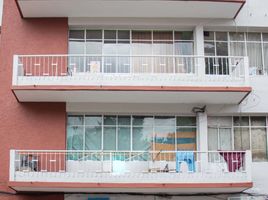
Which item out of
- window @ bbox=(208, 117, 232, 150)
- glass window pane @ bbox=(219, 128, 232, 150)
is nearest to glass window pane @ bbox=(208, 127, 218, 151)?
window @ bbox=(208, 117, 232, 150)

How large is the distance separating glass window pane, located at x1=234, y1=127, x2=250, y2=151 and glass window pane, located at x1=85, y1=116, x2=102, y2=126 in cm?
413

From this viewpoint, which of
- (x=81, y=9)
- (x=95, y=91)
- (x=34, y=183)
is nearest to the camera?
(x=34, y=183)

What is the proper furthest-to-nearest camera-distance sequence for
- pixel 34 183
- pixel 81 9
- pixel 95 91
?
pixel 81 9, pixel 95 91, pixel 34 183

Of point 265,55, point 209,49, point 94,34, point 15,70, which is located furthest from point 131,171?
point 265,55

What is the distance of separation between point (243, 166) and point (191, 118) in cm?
234

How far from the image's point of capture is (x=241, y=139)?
16.8 metres

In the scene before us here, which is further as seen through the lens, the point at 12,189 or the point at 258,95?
the point at 258,95

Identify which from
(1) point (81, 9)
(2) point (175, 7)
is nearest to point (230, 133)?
(2) point (175, 7)

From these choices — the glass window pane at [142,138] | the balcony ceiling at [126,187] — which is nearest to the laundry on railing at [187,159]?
the balcony ceiling at [126,187]

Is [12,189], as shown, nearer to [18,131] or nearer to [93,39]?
[18,131]

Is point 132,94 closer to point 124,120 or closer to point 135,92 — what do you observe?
point 135,92

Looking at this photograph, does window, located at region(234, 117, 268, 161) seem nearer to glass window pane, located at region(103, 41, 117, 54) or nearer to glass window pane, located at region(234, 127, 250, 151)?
glass window pane, located at region(234, 127, 250, 151)

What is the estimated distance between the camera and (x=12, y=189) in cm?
1552

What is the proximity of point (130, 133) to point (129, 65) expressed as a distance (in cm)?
207
